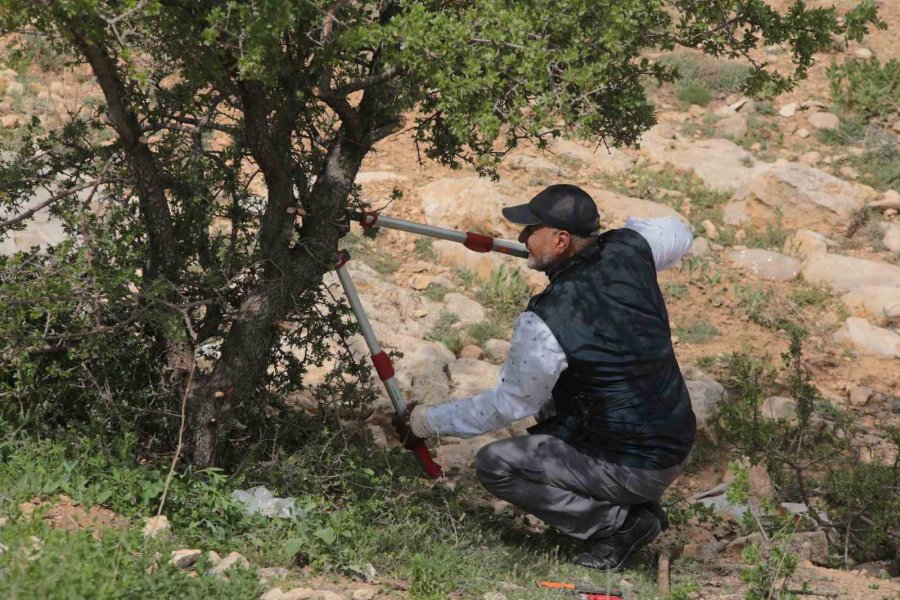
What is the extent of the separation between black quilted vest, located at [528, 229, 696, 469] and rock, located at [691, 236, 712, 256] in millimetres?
4741

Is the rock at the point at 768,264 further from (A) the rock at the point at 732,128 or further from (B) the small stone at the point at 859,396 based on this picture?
(A) the rock at the point at 732,128

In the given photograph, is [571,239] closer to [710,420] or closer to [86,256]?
[86,256]

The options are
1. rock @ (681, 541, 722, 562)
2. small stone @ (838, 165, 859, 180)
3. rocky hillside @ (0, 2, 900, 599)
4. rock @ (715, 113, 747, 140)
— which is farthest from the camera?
rock @ (715, 113, 747, 140)

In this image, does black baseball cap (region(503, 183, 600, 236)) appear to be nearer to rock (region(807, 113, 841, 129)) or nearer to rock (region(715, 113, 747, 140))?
rock (region(715, 113, 747, 140))

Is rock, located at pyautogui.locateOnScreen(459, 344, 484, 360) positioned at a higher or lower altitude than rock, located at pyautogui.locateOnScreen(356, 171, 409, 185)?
lower

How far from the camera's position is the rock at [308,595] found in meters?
3.60

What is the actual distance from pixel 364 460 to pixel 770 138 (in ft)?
26.3

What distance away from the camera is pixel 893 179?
10.7m

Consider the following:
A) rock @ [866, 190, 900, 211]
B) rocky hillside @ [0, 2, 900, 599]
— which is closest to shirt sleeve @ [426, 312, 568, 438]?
rocky hillside @ [0, 2, 900, 599]

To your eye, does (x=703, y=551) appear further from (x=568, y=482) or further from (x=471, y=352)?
(x=471, y=352)

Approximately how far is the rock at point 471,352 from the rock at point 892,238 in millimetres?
4527

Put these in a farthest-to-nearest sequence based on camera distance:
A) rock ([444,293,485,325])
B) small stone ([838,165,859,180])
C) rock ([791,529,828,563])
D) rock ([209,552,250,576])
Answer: small stone ([838,165,859,180])
rock ([444,293,485,325])
rock ([791,529,828,563])
rock ([209,552,250,576])

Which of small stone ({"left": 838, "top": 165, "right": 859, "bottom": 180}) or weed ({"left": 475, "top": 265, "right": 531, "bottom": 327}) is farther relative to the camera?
small stone ({"left": 838, "top": 165, "right": 859, "bottom": 180})

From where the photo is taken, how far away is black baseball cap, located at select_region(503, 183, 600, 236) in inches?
178
